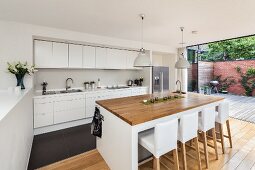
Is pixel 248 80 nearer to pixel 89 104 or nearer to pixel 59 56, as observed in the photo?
pixel 89 104

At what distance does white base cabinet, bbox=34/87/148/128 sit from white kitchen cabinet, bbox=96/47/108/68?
82 cm

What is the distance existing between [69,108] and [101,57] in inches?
69.1

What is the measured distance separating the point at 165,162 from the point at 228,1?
2.68m

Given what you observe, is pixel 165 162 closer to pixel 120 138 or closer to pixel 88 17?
pixel 120 138

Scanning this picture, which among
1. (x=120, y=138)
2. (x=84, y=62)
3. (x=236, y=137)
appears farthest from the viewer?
(x=84, y=62)

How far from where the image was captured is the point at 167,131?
1.70 m

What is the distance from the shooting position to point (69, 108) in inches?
142

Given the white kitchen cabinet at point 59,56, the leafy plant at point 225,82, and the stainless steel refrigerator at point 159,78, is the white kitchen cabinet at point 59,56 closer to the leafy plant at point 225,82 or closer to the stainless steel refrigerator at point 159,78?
the stainless steel refrigerator at point 159,78

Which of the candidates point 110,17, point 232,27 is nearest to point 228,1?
point 232,27

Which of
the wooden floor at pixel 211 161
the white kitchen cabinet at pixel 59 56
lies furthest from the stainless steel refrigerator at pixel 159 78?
the white kitchen cabinet at pixel 59 56

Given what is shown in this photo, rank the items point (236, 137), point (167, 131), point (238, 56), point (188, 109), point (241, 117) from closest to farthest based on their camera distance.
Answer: point (167, 131)
point (188, 109)
point (236, 137)
point (241, 117)
point (238, 56)

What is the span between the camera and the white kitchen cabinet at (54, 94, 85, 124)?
11.3 feet

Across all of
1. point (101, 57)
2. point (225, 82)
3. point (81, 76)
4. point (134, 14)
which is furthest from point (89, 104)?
point (225, 82)

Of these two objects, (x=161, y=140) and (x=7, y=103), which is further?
(x=161, y=140)
